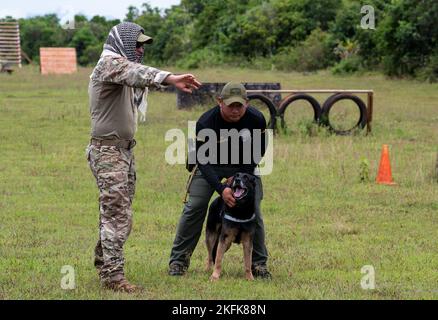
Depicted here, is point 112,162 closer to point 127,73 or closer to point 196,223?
point 127,73

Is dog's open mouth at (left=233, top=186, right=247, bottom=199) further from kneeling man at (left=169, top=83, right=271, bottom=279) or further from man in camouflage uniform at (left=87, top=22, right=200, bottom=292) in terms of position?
man in camouflage uniform at (left=87, top=22, right=200, bottom=292)

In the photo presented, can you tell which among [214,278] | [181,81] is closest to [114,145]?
[181,81]

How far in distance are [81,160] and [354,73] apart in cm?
2899

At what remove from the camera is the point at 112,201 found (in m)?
7.07

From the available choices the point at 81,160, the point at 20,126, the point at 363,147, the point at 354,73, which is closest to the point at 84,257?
the point at 81,160

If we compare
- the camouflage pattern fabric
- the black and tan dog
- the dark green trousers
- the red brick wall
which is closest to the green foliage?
the red brick wall

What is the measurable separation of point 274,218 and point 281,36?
1825 inches

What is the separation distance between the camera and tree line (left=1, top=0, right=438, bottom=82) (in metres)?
38.3

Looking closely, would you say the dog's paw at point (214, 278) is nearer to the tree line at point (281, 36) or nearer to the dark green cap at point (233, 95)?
the dark green cap at point (233, 95)

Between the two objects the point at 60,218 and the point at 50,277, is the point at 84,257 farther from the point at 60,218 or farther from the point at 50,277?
the point at 60,218

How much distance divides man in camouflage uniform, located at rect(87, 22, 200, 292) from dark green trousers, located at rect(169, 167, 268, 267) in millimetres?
794

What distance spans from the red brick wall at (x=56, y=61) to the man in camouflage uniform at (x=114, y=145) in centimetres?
4093

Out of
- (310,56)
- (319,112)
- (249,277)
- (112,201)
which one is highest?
(310,56)

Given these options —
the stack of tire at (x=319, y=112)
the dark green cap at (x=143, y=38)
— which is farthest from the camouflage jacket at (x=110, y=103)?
the stack of tire at (x=319, y=112)
